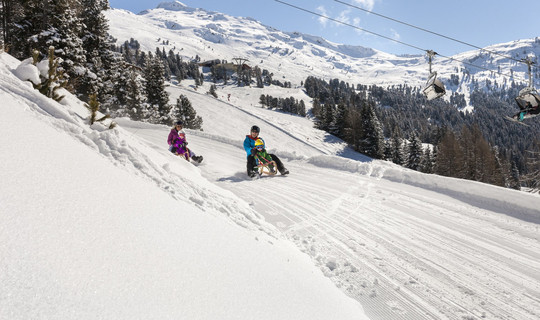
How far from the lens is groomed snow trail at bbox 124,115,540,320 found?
10.0 ft

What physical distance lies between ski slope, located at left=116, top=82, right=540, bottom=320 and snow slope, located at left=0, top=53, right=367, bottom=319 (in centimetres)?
65

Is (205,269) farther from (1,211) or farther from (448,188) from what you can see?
(448,188)

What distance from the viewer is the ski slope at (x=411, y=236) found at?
309 cm

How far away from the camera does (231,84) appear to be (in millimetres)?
133500

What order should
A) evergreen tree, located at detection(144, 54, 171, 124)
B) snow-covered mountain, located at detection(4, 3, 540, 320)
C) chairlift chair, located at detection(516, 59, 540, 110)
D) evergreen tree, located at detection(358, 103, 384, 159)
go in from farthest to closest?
evergreen tree, located at detection(358, 103, 384, 159), evergreen tree, located at detection(144, 54, 171, 124), chairlift chair, located at detection(516, 59, 540, 110), snow-covered mountain, located at detection(4, 3, 540, 320)

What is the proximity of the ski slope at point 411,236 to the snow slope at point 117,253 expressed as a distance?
0.65m

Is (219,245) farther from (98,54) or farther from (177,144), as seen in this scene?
(98,54)

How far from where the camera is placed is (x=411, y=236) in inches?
179

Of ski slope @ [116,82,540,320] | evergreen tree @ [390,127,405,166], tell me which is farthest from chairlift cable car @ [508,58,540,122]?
evergreen tree @ [390,127,405,166]

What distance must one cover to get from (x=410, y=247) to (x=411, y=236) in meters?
0.42

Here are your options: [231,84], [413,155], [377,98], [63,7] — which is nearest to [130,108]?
[63,7]

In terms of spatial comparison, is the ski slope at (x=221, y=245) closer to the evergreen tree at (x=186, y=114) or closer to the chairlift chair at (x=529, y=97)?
the chairlift chair at (x=529, y=97)

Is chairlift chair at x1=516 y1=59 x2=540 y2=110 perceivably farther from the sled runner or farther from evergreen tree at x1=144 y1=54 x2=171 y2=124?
evergreen tree at x1=144 y1=54 x2=171 y2=124

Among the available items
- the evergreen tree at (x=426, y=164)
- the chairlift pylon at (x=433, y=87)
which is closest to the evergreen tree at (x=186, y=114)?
the chairlift pylon at (x=433, y=87)
